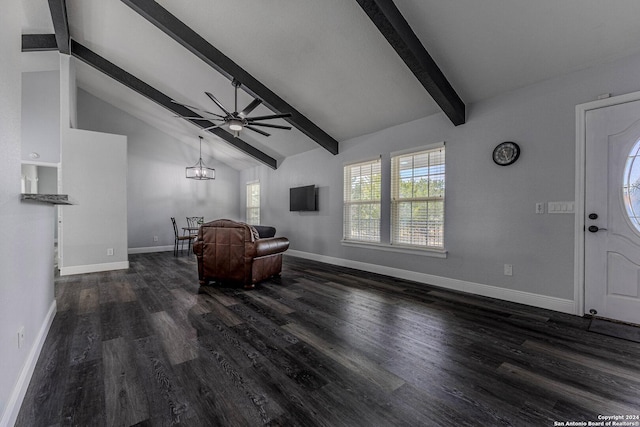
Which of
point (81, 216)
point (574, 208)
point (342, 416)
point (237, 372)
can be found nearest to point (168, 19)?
point (81, 216)

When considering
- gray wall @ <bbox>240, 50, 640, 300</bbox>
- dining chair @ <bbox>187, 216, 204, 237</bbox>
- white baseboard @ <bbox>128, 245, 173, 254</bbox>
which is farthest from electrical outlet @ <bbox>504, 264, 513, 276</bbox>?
white baseboard @ <bbox>128, 245, 173, 254</bbox>

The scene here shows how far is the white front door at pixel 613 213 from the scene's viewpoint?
8.73 feet

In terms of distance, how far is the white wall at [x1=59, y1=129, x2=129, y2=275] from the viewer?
4.79 meters

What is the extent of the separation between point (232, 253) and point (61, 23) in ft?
13.8

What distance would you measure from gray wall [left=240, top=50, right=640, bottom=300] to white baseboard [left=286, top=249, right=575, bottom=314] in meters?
0.06

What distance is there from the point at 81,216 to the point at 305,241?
438cm

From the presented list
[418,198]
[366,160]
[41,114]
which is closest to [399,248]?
[418,198]

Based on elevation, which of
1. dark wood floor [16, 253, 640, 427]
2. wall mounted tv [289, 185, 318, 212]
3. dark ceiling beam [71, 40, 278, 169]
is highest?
dark ceiling beam [71, 40, 278, 169]

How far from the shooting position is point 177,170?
8.03m

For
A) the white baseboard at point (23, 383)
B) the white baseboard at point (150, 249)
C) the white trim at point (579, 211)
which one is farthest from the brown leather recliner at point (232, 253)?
the white baseboard at point (150, 249)

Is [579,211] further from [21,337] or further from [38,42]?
[38,42]

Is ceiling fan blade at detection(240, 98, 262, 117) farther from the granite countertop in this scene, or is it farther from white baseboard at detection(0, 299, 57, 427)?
white baseboard at detection(0, 299, 57, 427)

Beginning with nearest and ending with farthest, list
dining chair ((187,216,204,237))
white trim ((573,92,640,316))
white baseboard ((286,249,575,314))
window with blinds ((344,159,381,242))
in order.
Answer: white trim ((573,92,640,316)) < white baseboard ((286,249,575,314)) < window with blinds ((344,159,381,242)) < dining chair ((187,216,204,237))

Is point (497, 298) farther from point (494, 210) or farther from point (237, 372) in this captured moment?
point (237, 372)
